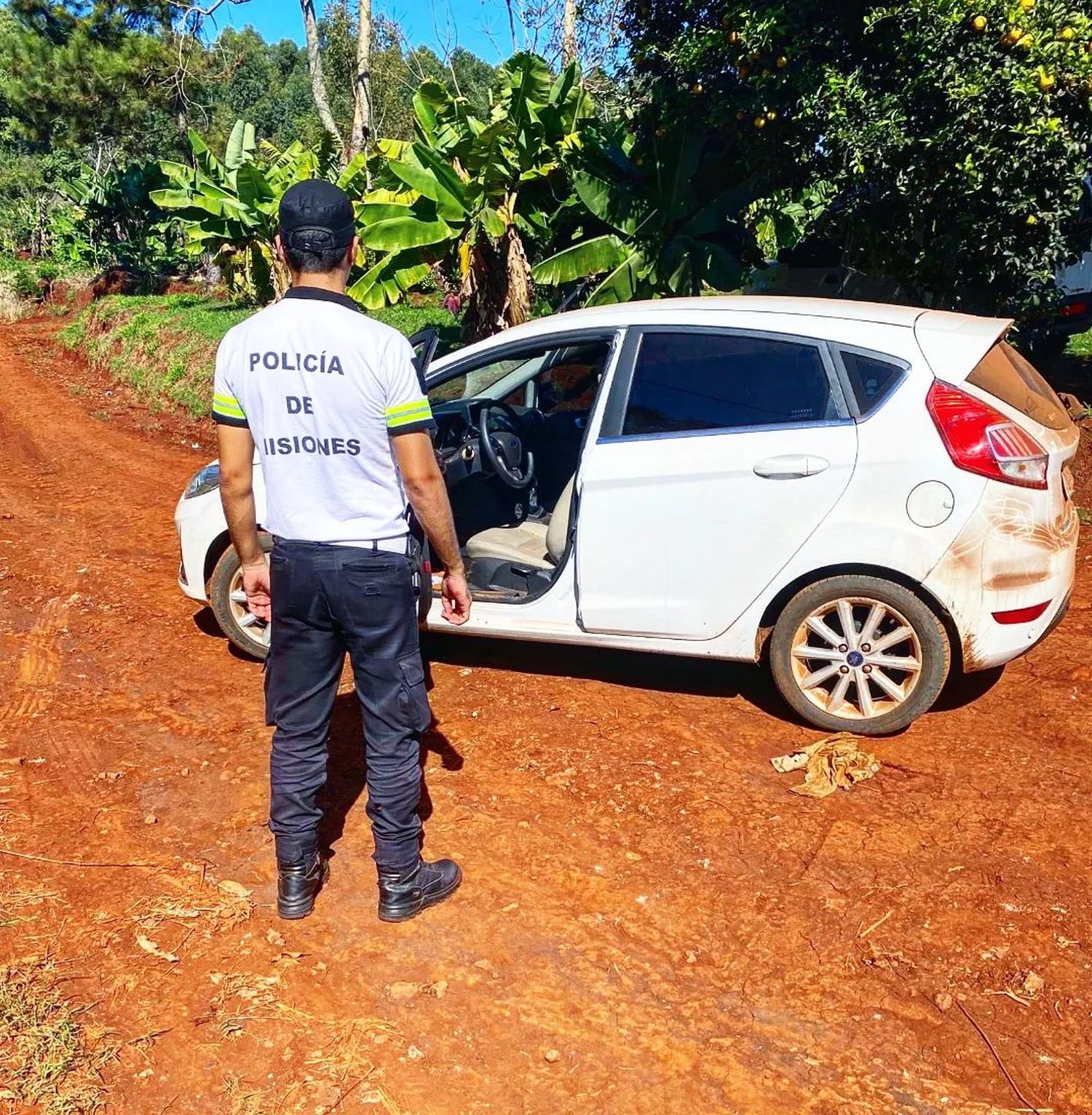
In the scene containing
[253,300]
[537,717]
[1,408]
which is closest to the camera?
[537,717]

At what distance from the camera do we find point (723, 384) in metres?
4.57

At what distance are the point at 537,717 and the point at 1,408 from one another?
11.5 meters

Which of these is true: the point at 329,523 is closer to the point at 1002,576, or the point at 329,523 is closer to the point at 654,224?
the point at 1002,576

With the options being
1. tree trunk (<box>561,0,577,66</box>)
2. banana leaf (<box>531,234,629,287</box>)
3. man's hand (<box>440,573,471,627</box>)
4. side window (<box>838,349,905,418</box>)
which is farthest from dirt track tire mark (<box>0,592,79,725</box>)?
tree trunk (<box>561,0,577,66</box>)

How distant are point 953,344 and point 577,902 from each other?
273cm

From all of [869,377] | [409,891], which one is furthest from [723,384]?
[409,891]

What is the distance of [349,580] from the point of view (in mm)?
3156

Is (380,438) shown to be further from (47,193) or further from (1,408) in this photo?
(47,193)

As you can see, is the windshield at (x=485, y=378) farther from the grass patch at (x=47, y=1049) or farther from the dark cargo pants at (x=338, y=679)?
the grass patch at (x=47, y=1049)

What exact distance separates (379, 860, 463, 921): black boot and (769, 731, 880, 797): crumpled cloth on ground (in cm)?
156

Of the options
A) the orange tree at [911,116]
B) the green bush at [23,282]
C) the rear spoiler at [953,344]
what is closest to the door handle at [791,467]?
the rear spoiler at [953,344]

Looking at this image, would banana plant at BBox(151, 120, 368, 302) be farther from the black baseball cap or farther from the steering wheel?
the black baseball cap

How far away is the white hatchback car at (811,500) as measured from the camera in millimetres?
4242

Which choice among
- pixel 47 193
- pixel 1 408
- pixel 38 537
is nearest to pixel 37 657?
pixel 38 537
